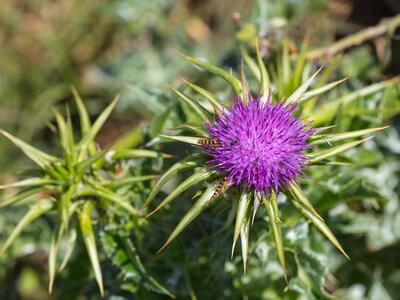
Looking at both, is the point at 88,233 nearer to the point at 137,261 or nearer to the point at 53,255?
the point at 53,255

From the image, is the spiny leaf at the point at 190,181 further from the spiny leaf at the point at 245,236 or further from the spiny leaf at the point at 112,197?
the spiny leaf at the point at 112,197

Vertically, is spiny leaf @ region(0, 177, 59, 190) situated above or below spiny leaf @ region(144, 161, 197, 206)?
above

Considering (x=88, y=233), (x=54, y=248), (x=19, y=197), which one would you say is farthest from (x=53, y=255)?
(x=19, y=197)

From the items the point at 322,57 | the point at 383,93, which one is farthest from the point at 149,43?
the point at 383,93

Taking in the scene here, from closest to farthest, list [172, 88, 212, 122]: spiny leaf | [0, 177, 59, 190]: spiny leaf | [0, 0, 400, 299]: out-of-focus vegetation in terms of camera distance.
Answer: [172, 88, 212, 122]: spiny leaf
[0, 177, 59, 190]: spiny leaf
[0, 0, 400, 299]: out-of-focus vegetation

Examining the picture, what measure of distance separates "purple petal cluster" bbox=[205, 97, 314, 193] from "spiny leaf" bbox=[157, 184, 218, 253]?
4.6 inches

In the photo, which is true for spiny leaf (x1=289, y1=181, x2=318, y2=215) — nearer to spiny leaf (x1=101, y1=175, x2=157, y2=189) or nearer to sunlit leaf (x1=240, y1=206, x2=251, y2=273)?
sunlit leaf (x1=240, y1=206, x2=251, y2=273)

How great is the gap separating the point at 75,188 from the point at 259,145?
1.17m

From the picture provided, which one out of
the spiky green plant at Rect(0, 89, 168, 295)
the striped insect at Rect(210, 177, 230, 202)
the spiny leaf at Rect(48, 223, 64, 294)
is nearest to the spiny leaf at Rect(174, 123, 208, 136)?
the striped insect at Rect(210, 177, 230, 202)

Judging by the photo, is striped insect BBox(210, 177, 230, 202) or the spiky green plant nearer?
striped insect BBox(210, 177, 230, 202)

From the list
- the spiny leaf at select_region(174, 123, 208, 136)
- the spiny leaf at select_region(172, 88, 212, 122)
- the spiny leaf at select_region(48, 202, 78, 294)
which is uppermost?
the spiny leaf at select_region(172, 88, 212, 122)

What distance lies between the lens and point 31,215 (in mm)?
2994

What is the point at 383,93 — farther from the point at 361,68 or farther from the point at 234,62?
the point at 234,62

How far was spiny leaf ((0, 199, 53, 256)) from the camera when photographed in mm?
2924
